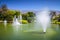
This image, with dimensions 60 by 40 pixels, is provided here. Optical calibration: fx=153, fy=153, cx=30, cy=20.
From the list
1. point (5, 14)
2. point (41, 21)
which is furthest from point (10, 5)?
point (41, 21)

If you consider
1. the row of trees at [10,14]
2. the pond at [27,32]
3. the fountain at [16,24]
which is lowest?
the pond at [27,32]

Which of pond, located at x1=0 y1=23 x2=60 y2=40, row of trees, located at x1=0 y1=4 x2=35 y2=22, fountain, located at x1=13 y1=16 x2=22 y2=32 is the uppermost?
row of trees, located at x1=0 y1=4 x2=35 y2=22

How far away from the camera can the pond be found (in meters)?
2.90

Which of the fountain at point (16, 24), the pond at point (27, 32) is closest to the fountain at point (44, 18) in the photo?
the pond at point (27, 32)

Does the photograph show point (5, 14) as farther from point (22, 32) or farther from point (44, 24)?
point (44, 24)

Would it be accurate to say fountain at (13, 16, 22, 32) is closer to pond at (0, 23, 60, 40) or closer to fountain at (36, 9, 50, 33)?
pond at (0, 23, 60, 40)

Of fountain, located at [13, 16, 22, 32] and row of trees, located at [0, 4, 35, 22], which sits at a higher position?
row of trees, located at [0, 4, 35, 22]

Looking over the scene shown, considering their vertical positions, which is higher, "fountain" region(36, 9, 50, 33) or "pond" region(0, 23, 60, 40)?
"fountain" region(36, 9, 50, 33)

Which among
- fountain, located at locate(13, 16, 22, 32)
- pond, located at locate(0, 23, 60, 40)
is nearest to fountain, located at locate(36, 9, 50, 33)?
pond, located at locate(0, 23, 60, 40)

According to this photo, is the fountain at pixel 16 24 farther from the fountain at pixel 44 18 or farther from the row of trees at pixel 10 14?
the fountain at pixel 44 18

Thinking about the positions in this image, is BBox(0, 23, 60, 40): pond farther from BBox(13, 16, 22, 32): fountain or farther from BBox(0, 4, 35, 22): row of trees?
BBox(0, 4, 35, 22): row of trees

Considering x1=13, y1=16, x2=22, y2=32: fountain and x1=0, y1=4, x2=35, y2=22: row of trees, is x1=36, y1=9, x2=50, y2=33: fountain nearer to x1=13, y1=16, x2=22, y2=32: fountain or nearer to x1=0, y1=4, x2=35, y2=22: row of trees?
x1=0, y1=4, x2=35, y2=22: row of trees

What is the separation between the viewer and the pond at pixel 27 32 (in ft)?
9.53

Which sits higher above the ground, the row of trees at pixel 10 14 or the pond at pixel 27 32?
the row of trees at pixel 10 14
